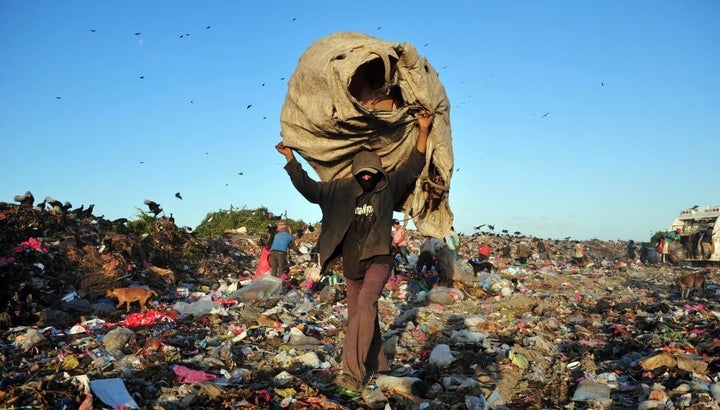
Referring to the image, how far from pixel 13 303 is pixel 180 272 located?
4010mm

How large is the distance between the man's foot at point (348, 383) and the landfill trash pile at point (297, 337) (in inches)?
2.8

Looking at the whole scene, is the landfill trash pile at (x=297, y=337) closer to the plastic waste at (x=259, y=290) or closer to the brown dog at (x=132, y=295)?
the plastic waste at (x=259, y=290)

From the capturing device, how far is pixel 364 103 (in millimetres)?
3748

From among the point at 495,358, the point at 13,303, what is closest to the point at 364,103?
the point at 495,358

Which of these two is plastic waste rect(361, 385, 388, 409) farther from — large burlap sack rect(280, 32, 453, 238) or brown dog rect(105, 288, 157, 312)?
brown dog rect(105, 288, 157, 312)

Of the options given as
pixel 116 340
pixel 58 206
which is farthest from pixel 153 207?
pixel 116 340

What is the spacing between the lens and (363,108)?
345cm

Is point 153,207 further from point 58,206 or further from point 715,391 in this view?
point 715,391

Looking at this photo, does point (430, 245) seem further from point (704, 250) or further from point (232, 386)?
point (704, 250)

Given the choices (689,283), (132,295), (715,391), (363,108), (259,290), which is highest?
(363,108)

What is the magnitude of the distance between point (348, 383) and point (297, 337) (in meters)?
1.74

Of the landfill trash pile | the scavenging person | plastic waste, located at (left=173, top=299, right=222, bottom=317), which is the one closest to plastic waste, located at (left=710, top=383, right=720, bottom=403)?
the landfill trash pile

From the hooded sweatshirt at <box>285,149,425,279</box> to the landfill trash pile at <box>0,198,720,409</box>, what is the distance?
2.91 feet

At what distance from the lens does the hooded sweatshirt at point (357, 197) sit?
149 inches
